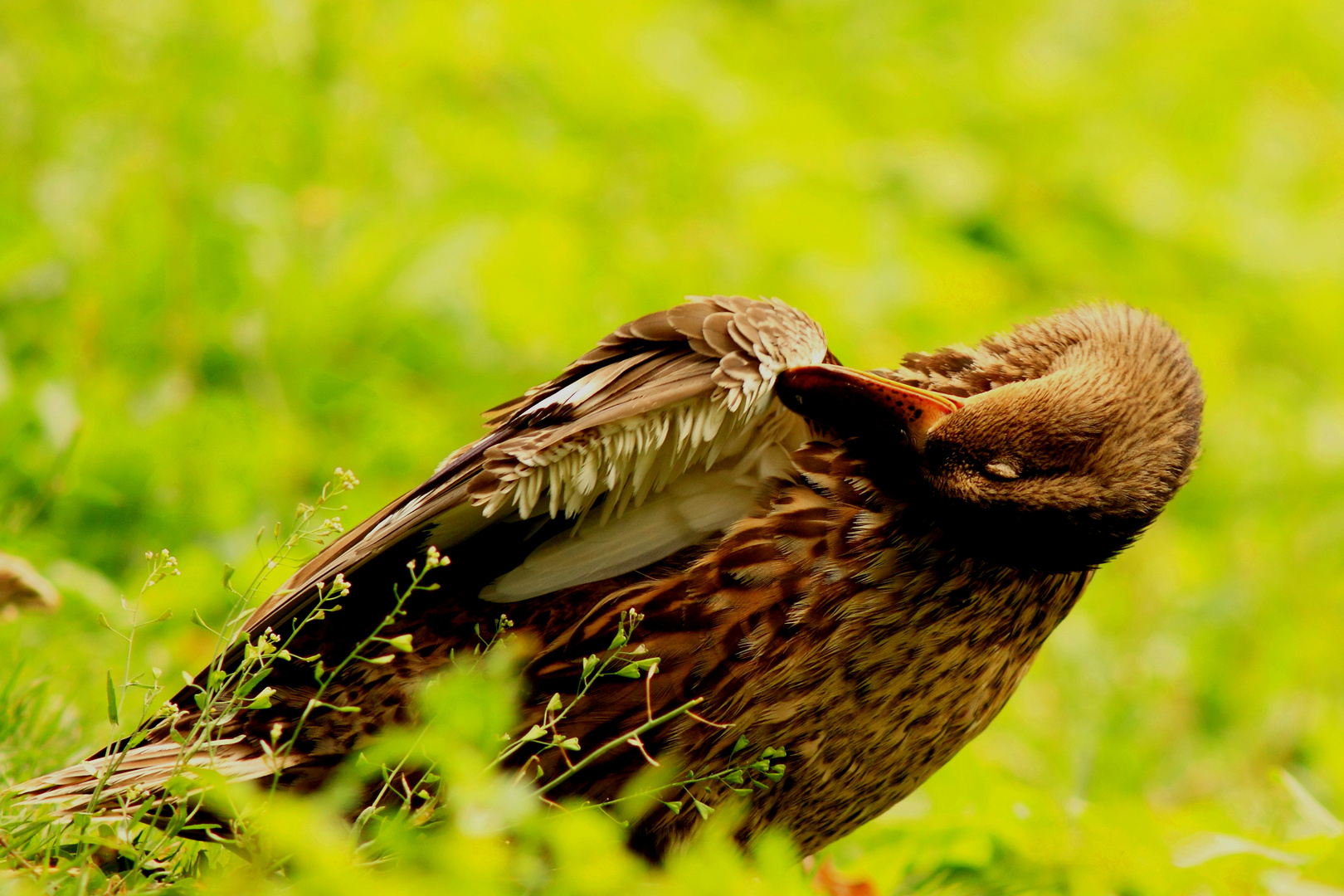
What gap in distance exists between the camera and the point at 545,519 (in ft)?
10.0

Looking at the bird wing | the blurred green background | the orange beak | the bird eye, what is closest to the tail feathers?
the bird wing

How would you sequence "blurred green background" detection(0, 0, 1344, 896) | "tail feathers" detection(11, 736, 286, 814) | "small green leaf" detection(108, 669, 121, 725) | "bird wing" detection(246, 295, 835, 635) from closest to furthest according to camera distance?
"small green leaf" detection(108, 669, 121, 725)
"tail feathers" detection(11, 736, 286, 814)
"bird wing" detection(246, 295, 835, 635)
"blurred green background" detection(0, 0, 1344, 896)

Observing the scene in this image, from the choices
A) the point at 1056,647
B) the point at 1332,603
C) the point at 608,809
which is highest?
the point at 608,809

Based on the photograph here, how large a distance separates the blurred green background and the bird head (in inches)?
34.5

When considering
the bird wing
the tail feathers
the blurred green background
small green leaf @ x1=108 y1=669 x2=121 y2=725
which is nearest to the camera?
small green leaf @ x1=108 y1=669 x2=121 y2=725

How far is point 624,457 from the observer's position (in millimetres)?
2859

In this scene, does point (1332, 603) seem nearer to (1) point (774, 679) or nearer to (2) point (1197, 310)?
(2) point (1197, 310)

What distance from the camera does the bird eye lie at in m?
2.82

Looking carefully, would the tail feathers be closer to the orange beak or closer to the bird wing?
the bird wing

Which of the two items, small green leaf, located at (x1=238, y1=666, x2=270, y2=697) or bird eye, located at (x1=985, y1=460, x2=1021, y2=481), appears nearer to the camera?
small green leaf, located at (x1=238, y1=666, x2=270, y2=697)

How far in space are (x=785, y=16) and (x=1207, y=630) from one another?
6538 millimetres

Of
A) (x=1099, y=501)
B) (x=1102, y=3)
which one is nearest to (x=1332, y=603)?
(x=1099, y=501)

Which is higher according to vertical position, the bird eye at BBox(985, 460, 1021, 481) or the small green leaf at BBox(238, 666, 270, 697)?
the small green leaf at BBox(238, 666, 270, 697)

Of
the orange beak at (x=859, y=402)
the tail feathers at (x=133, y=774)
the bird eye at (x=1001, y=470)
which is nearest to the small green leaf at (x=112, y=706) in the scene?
the tail feathers at (x=133, y=774)
